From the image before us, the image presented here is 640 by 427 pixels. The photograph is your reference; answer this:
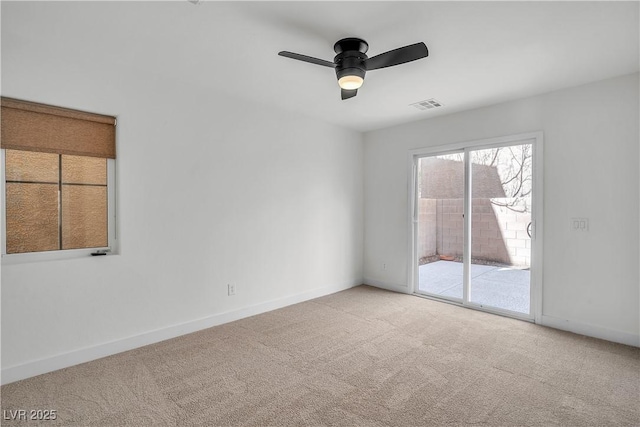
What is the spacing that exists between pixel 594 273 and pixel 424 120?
2.59 m

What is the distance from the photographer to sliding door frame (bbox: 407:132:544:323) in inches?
139

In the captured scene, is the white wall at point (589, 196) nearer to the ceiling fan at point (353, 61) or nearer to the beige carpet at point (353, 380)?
the beige carpet at point (353, 380)

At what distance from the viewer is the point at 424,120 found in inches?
177

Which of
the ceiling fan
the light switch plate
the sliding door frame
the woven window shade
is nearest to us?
the ceiling fan

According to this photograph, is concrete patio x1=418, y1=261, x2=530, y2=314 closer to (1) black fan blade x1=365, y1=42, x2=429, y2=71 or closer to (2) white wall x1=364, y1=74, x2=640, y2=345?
(2) white wall x1=364, y1=74, x2=640, y2=345

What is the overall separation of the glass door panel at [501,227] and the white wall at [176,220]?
1931mm

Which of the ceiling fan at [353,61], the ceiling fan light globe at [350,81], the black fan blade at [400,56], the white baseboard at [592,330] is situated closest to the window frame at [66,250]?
the ceiling fan at [353,61]

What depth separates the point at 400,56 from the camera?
2.20 meters

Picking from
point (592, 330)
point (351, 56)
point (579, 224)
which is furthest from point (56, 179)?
point (592, 330)

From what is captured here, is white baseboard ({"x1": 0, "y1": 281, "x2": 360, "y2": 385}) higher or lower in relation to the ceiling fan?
lower

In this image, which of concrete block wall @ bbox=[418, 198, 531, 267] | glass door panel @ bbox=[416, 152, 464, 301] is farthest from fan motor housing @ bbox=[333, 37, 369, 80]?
concrete block wall @ bbox=[418, 198, 531, 267]

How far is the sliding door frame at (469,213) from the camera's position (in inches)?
139

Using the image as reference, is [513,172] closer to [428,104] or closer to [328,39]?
[428,104]

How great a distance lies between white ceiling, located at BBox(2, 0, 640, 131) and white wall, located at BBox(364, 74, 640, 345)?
275 mm
